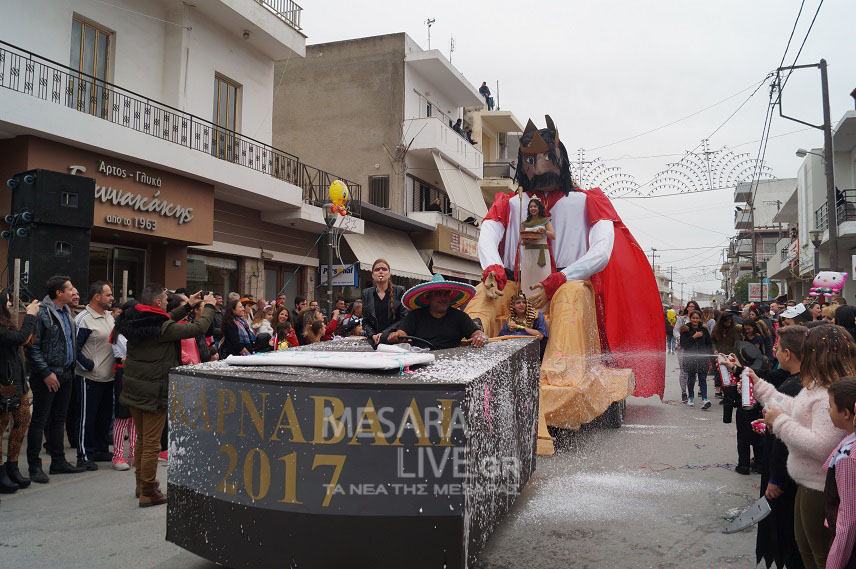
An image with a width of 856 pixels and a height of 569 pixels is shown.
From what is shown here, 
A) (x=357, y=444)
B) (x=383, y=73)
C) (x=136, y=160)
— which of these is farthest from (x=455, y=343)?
(x=383, y=73)

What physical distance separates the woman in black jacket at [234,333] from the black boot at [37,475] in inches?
107

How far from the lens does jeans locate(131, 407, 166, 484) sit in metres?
5.02

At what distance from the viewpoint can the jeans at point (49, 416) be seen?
591 centimetres

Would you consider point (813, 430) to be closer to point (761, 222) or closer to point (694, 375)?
point (694, 375)

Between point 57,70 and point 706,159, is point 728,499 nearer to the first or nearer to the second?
point 57,70

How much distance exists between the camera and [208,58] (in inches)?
595

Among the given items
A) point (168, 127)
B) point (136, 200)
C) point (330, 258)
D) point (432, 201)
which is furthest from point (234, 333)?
point (432, 201)

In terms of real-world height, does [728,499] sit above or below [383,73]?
below

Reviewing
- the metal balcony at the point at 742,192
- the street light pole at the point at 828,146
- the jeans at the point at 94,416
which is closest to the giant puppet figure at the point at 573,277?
the jeans at the point at 94,416

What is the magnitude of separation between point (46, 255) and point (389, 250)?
1643 centimetres

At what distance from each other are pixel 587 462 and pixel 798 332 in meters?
2.95

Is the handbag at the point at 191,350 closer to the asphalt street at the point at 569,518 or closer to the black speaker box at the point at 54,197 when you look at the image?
the asphalt street at the point at 569,518

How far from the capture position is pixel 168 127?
13.8 metres

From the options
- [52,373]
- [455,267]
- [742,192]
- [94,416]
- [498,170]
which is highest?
[742,192]
